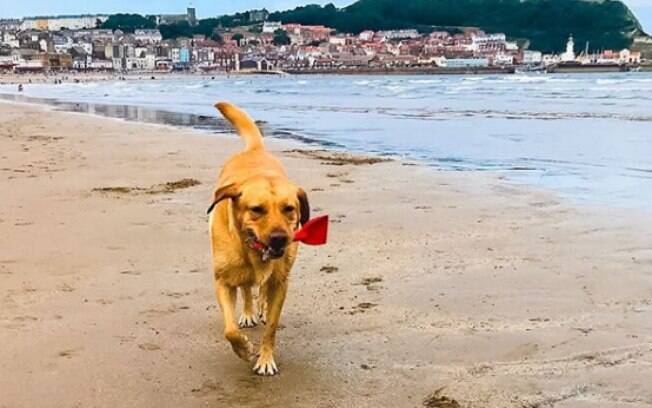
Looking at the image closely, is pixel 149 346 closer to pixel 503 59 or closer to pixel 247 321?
pixel 247 321

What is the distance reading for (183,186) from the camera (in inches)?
370

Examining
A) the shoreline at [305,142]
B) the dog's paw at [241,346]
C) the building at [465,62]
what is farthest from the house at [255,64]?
the dog's paw at [241,346]

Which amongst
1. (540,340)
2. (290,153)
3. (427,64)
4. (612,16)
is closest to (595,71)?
(427,64)

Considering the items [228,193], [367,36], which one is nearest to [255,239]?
[228,193]

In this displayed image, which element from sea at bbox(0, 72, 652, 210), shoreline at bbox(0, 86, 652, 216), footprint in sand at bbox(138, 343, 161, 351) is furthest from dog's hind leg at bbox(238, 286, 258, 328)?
sea at bbox(0, 72, 652, 210)

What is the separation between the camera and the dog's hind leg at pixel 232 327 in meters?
3.68

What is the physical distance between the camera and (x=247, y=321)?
4.62m

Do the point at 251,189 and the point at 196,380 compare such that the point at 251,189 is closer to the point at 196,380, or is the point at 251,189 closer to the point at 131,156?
the point at 196,380

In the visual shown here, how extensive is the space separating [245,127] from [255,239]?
1.74m

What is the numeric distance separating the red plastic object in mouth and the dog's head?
5 cm

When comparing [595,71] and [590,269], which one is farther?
[595,71]

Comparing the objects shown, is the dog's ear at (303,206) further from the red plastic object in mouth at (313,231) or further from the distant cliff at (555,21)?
the distant cliff at (555,21)

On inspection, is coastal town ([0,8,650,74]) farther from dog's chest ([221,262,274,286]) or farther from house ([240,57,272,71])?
dog's chest ([221,262,274,286])

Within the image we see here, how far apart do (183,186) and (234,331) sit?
5893mm
